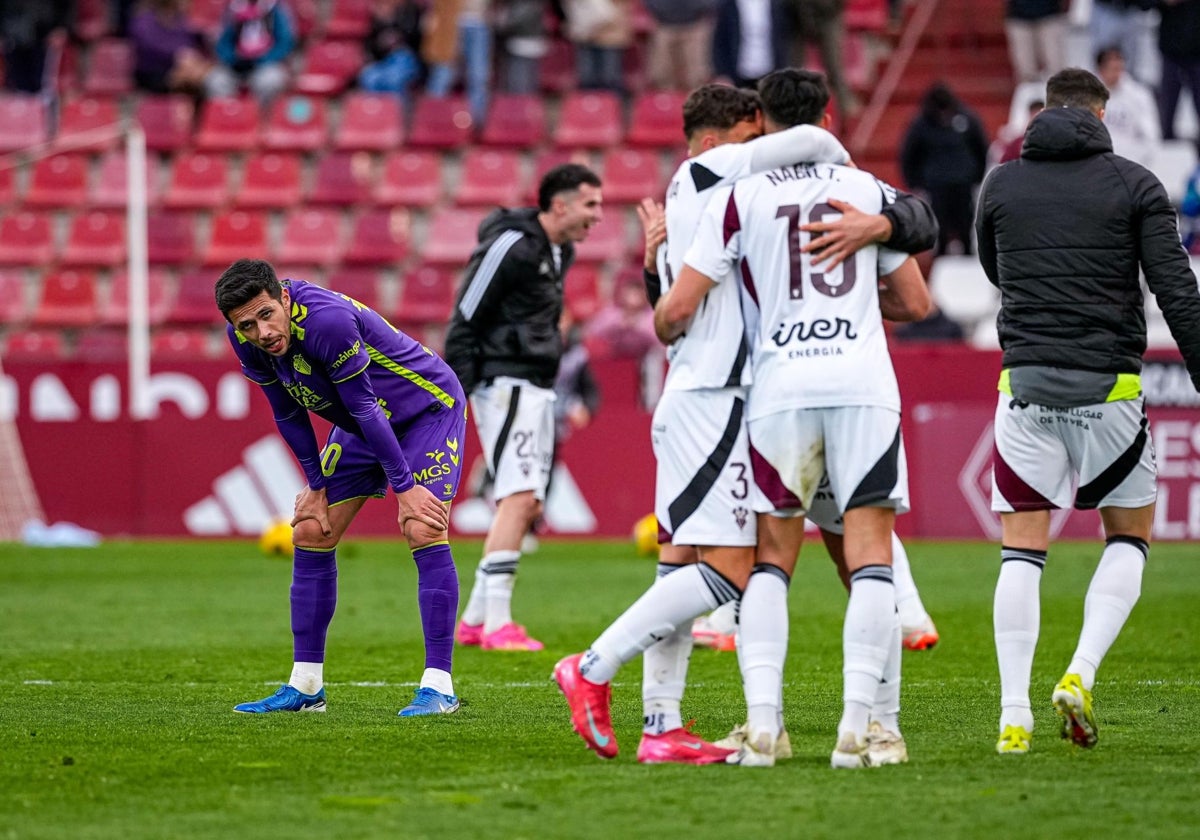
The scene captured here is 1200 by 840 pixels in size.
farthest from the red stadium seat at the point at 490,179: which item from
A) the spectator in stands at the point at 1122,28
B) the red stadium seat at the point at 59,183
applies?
the spectator in stands at the point at 1122,28

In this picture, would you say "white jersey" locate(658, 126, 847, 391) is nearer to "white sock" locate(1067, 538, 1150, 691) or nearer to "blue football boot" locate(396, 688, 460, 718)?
"white sock" locate(1067, 538, 1150, 691)

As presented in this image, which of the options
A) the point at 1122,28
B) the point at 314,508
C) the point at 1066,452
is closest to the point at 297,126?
the point at 1122,28

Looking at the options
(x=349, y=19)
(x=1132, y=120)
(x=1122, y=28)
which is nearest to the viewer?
(x=1132, y=120)

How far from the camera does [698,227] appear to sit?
5980 mm

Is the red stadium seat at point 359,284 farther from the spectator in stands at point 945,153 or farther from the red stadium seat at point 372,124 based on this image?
the spectator in stands at point 945,153

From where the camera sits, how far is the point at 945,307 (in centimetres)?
1888

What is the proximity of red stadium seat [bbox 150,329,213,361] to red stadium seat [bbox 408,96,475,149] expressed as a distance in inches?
140

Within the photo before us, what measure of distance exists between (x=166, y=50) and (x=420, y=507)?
17.6 m

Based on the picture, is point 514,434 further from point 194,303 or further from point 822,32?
point 194,303

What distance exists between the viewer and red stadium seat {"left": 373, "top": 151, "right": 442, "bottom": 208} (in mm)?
22172

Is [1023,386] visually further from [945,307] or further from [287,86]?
[287,86]

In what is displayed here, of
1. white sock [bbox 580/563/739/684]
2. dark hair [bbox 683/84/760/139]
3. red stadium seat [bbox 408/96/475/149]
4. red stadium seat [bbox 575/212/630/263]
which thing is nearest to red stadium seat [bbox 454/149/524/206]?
red stadium seat [bbox 408/96/475/149]

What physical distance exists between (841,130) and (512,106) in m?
3.89

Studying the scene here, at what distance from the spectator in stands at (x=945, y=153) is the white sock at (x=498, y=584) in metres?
9.76
